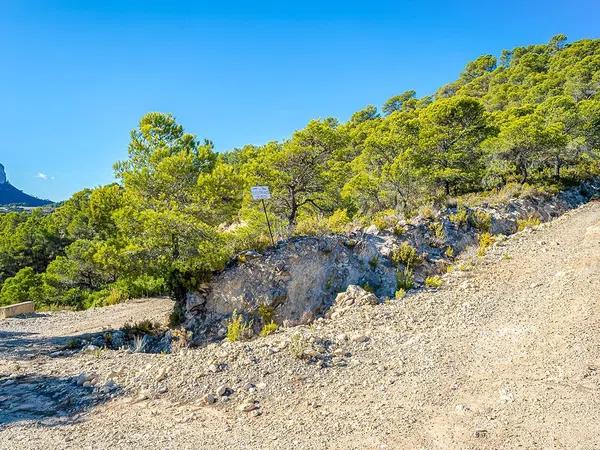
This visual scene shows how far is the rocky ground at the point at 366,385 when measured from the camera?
4.41 m

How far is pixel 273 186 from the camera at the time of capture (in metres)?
13.4

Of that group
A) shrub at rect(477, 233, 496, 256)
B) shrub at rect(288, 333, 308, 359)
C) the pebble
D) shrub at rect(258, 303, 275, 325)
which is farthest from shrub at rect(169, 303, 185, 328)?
shrub at rect(477, 233, 496, 256)

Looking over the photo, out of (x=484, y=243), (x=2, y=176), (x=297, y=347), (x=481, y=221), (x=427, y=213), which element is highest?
(x=2, y=176)

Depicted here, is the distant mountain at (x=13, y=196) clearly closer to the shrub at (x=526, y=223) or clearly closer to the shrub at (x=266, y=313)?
the shrub at (x=266, y=313)

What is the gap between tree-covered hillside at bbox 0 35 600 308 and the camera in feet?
38.6

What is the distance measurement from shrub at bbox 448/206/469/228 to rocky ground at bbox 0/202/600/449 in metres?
6.72

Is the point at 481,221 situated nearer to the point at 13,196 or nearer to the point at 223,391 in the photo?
the point at 223,391

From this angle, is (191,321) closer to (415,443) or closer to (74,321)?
(74,321)

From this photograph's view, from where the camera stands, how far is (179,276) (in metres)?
12.2

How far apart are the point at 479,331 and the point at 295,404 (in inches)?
141

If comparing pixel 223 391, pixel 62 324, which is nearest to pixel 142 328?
pixel 62 324

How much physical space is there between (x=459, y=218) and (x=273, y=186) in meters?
7.80

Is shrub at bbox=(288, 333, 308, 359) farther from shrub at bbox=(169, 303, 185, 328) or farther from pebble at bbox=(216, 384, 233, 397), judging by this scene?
shrub at bbox=(169, 303, 185, 328)

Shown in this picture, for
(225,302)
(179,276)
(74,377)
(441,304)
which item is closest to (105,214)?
(179,276)
